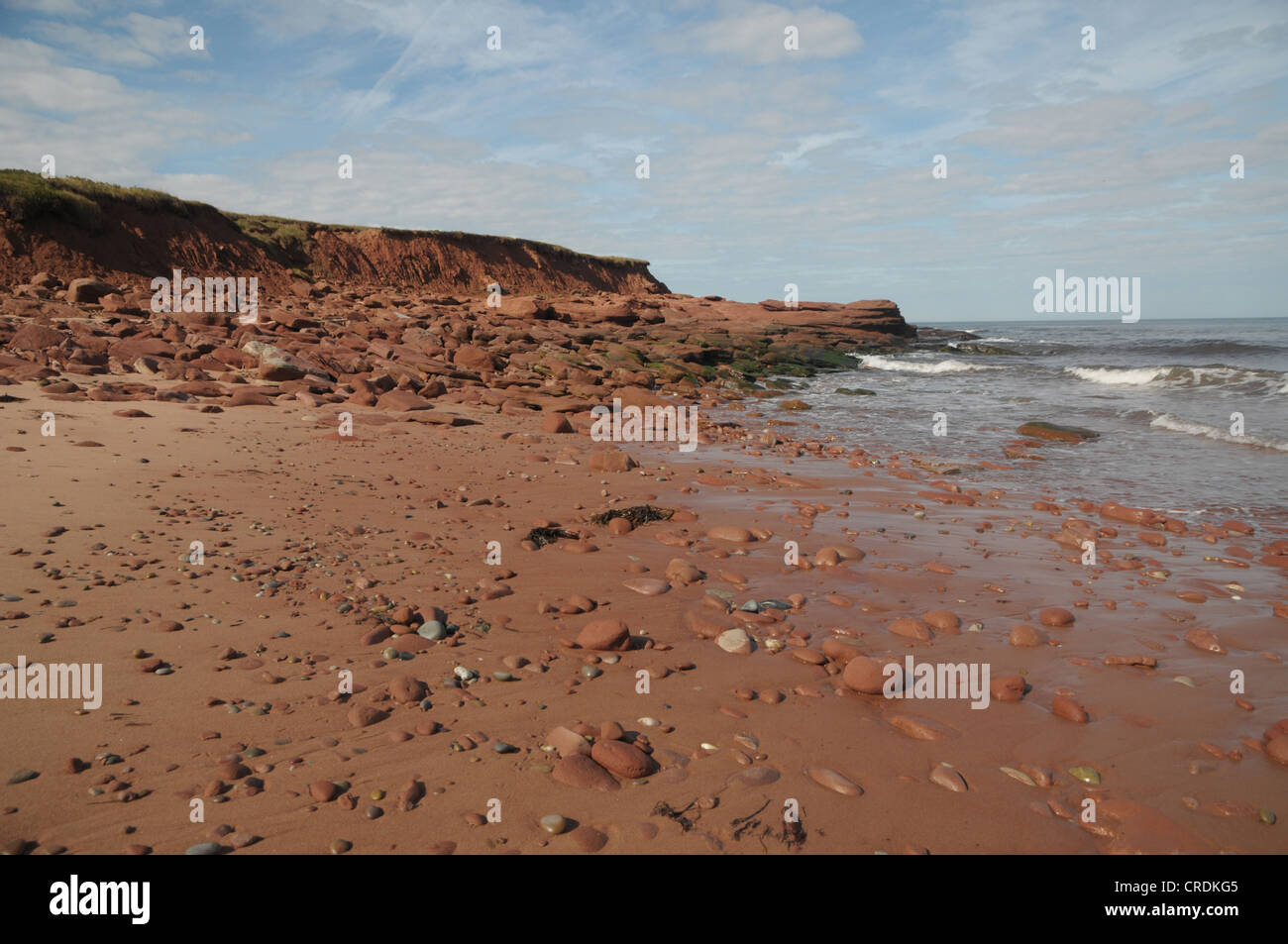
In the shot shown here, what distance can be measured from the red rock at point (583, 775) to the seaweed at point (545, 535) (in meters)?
3.18

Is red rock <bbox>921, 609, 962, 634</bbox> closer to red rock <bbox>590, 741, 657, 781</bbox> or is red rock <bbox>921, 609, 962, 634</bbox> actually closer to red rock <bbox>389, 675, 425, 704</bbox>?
red rock <bbox>590, 741, 657, 781</bbox>

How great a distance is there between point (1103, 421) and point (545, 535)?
50.6 ft

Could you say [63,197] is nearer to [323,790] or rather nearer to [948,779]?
[323,790]

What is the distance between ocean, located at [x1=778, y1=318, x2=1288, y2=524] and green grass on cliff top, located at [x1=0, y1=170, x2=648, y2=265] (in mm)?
24843

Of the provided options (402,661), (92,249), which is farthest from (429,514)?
(92,249)

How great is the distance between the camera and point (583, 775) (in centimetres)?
314

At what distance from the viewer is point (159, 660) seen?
3791 millimetres

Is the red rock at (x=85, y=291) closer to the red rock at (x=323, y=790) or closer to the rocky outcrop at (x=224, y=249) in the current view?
the rocky outcrop at (x=224, y=249)

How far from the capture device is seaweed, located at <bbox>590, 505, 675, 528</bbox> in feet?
23.3

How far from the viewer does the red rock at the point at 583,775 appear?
311cm

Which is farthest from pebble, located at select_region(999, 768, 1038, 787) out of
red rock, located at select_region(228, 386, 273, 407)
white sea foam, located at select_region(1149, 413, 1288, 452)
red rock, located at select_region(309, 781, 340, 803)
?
white sea foam, located at select_region(1149, 413, 1288, 452)

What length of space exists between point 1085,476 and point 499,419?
30.2 ft
